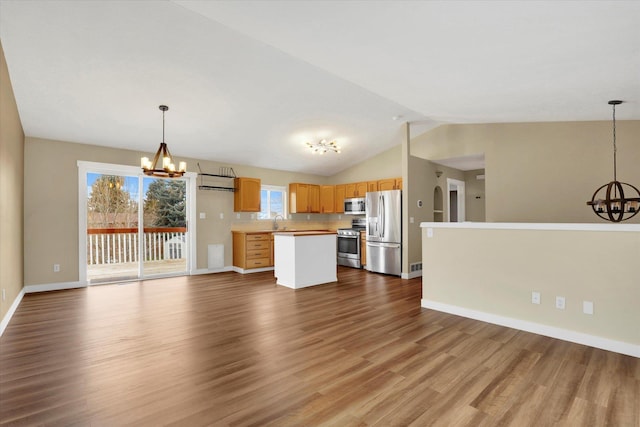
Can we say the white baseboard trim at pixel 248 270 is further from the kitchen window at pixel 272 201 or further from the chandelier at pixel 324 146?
the chandelier at pixel 324 146

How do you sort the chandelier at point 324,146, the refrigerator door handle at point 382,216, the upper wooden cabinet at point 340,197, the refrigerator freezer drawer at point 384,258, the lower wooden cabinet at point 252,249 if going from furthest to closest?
1. the upper wooden cabinet at point 340,197
2. the lower wooden cabinet at point 252,249
3. the refrigerator door handle at point 382,216
4. the refrigerator freezer drawer at point 384,258
5. the chandelier at point 324,146

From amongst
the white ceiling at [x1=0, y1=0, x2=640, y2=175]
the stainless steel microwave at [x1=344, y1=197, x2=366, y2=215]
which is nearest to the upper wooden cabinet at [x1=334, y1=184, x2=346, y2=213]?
the stainless steel microwave at [x1=344, y1=197, x2=366, y2=215]

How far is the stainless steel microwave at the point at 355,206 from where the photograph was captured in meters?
7.56

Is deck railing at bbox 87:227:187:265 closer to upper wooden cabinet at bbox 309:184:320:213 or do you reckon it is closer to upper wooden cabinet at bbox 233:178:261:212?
upper wooden cabinet at bbox 233:178:261:212

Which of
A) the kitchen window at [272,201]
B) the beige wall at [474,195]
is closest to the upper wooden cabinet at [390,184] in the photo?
the kitchen window at [272,201]

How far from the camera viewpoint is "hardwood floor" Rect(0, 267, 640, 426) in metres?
1.86

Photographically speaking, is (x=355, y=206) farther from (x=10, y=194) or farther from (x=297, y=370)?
(x=10, y=194)

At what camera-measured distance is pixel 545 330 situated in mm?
3105

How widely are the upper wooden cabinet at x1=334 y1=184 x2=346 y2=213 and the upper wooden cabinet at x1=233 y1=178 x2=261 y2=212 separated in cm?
216

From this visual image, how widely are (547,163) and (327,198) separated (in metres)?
4.86

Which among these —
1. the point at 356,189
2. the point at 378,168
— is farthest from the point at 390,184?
the point at 356,189

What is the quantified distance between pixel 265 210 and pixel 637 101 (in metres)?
6.69

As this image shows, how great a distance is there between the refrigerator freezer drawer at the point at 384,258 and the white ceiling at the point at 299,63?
261cm

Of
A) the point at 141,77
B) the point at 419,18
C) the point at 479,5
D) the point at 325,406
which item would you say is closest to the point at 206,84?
the point at 141,77
